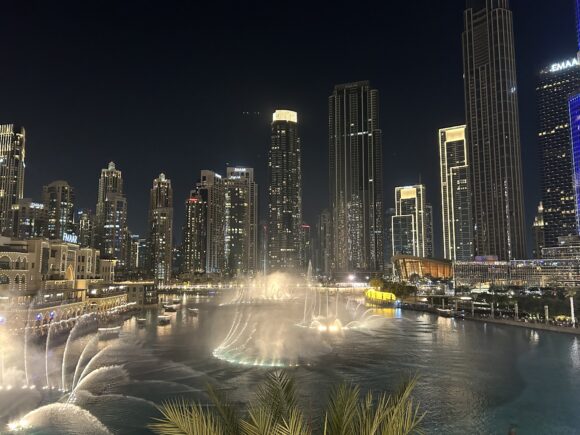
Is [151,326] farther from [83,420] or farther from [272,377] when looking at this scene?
[272,377]

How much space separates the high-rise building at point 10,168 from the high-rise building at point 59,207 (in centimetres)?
1440

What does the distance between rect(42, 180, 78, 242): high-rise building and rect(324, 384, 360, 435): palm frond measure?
193m

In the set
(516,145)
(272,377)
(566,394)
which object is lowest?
(566,394)

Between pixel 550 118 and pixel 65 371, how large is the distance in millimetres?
209703

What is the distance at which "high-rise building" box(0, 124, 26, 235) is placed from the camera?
528ft

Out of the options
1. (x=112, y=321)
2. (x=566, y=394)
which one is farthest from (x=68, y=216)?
(x=566, y=394)

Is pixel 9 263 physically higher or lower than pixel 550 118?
lower

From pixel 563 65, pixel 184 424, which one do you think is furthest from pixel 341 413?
pixel 563 65

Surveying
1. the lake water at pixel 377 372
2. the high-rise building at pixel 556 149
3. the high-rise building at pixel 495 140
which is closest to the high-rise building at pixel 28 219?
the lake water at pixel 377 372

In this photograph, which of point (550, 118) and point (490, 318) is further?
point (550, 118)

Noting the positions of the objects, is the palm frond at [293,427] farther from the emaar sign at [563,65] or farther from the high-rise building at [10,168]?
the emaar sign at [563,65]

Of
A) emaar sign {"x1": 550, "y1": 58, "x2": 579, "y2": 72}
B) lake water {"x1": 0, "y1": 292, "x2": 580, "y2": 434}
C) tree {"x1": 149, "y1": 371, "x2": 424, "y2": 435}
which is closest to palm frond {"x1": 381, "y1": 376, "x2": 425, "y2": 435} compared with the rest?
tree {"x1": 149, "y1": 371, "x2": 424, "y2": 435}

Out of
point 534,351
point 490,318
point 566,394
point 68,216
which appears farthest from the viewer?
point 68,216

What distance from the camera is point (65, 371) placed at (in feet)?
112
